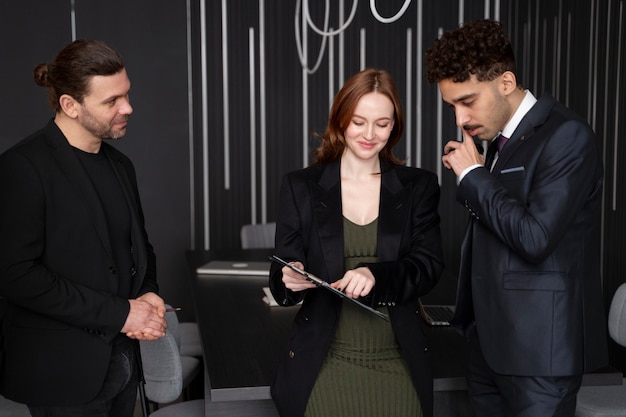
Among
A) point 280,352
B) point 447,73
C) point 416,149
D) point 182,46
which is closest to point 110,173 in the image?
point 280,352

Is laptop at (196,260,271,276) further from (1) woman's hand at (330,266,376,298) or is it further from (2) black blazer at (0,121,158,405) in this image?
(1) woman's hand at (330,266,376,298)

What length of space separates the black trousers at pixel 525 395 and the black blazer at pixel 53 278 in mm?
1011

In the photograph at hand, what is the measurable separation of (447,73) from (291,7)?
3.77 meters

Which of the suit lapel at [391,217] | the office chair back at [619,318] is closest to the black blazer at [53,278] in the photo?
the suit lapel at [391,217]

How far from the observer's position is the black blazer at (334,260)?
2012 millimetres

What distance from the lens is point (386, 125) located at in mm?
2088

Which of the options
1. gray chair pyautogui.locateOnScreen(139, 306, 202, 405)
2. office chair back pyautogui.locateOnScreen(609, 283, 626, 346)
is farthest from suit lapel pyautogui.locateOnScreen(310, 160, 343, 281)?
office chair back pyautogui.locateOnScreen(609, 283, 626, 346)

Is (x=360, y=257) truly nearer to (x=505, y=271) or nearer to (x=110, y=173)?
(x=505, y=271)

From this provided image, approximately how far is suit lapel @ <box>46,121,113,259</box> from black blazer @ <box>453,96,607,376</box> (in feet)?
3.25

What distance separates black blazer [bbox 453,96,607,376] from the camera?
70.9 inches

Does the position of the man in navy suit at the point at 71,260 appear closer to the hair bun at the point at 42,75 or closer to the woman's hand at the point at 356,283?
the hair bun at the point at 42,75

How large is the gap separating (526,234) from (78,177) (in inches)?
47.5

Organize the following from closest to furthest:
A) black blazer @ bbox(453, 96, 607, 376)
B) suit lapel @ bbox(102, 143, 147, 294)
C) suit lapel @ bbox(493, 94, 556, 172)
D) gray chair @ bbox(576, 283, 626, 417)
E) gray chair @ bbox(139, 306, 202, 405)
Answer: black blazer @ bbox(453, 96, 607, 376), suit lapel @ bbox(493, 94, 556, 172), suit lapel @ bbox(102, 143, 147, 294), gray chair @ bbox(139, 306, 202, 405), gray chair @ bbox(576, 283, 626, 417)

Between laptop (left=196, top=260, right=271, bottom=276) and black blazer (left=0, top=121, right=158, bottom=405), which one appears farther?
laptop (left=196, top=260, right=271, bottom=276)
